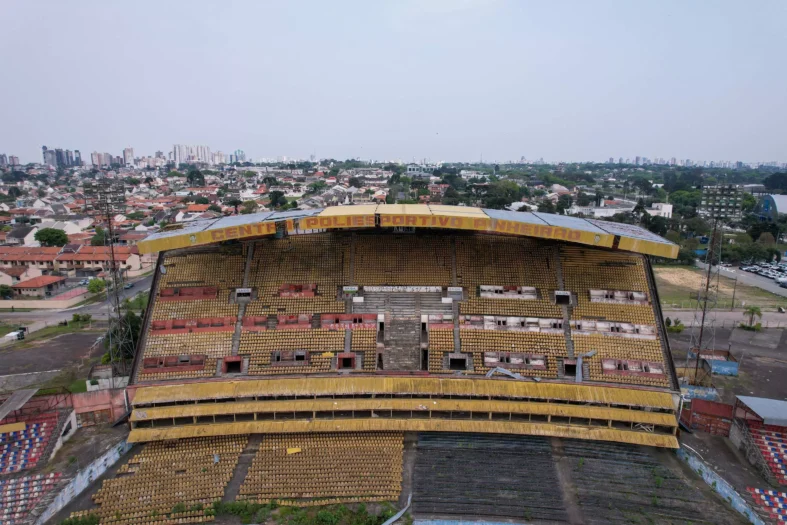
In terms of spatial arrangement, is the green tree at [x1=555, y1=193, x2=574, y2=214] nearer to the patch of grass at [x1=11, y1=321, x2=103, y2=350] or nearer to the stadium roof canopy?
the stadium roof canopy

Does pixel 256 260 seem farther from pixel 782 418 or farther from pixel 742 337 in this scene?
pixel 742 337

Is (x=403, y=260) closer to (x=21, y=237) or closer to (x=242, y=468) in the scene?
(x=242, y=468)

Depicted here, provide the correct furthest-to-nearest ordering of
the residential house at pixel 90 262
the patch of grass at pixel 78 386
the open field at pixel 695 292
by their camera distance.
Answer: the residential house at pixel 90 262, the open field at pixel 695 292, the patch of grass at pixel 78 386

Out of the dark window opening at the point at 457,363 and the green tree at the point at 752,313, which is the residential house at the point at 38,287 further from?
the green tree at the point at 752,313

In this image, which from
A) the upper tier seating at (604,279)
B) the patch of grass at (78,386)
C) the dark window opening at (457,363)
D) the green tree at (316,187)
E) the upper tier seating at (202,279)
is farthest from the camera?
the green tree at (316,187)

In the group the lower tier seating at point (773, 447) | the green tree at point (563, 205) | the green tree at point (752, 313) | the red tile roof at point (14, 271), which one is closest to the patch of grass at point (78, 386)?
the red tile roof at point (14, 271)

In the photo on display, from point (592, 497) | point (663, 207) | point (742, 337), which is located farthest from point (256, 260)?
point (663, 207)

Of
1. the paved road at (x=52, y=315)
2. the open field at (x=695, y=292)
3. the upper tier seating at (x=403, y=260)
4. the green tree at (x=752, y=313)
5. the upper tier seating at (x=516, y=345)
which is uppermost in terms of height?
the upper tier seating at (x=403, y=260)

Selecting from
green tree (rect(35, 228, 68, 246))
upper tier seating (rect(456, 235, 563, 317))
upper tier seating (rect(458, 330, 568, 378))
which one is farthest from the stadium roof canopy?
green tree (rect(35, 228, 68, 246))
